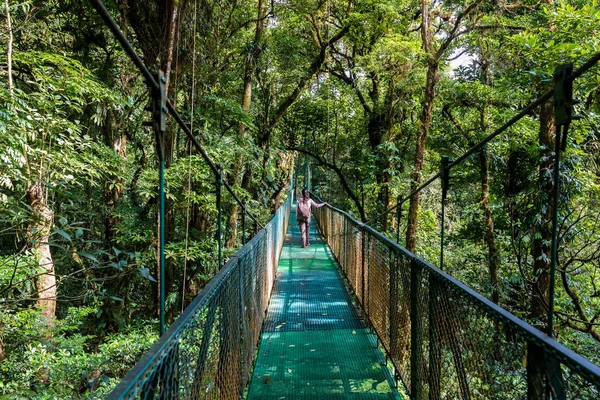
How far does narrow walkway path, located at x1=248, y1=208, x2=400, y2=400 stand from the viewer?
8.18ft

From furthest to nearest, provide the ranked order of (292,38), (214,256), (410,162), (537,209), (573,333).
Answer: (410,162) < (292,38) < (573,333) < (214,256) < (537,209)

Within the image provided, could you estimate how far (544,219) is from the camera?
449 cm

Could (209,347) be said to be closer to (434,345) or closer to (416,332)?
(434,345)

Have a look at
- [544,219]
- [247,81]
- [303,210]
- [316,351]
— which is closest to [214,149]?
[247,81]

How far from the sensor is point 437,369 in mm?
1813

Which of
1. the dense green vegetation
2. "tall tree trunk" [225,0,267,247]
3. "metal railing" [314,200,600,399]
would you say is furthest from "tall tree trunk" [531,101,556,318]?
"tall tree trunk" [225,0,267,247]

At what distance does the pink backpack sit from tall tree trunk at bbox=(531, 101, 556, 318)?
4.21 metres

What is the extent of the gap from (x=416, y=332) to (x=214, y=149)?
3184mm

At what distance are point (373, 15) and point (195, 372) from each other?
6.96 m


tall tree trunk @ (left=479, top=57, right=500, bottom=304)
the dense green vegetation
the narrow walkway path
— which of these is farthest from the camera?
tall tree trunk @ (left=479, top=57, right=500, bottom=304)

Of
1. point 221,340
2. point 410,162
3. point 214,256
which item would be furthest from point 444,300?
point 410,162

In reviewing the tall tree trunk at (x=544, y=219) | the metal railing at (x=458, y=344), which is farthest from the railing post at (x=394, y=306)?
the tall tree trunk at (x=544, y=219)

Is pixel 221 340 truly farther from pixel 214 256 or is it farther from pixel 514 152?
pixel 514 152

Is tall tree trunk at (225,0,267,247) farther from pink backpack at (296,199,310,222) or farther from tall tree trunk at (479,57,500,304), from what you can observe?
tall tree trunk at (479,57,500,304)
